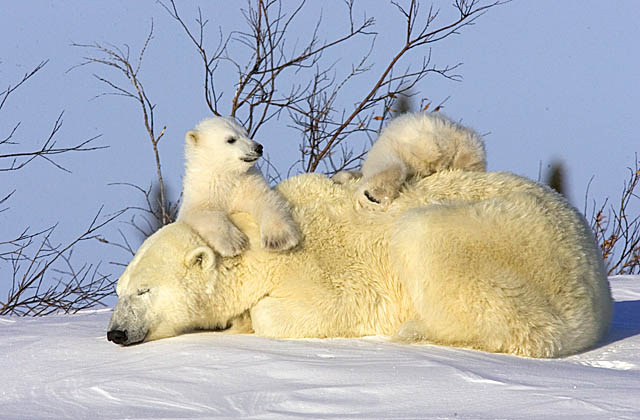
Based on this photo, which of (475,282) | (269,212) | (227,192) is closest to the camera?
(475,282)

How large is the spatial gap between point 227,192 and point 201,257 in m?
0.57

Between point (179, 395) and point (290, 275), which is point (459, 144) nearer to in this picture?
point (290, 275)

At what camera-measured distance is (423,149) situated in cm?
521

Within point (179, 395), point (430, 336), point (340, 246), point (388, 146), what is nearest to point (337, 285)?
point (340, 246)

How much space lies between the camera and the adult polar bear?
14.5 feet

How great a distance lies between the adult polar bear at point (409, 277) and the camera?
14.5 feet

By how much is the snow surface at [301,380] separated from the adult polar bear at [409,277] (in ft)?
0.48

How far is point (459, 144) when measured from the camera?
17.4 feet

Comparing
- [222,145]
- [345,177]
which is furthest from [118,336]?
[345,177]

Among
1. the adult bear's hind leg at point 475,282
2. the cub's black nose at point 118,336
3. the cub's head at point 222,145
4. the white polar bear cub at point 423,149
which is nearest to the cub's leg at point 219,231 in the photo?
the cub's head at point 222,145

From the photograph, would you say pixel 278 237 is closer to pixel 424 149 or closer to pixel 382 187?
pixel 382 187

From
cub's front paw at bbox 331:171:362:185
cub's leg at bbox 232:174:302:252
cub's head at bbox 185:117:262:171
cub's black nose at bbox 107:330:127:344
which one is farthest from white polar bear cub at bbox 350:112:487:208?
cub's black nose at bbox 107:330:127:344

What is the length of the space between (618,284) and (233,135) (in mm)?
4191

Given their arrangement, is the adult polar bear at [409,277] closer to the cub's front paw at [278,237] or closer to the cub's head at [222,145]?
the cub's front paw at [278,237]
